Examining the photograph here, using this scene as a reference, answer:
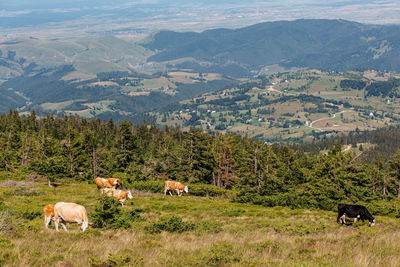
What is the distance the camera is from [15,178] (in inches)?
2256

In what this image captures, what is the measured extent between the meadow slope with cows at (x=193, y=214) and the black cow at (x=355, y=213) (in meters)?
0.10

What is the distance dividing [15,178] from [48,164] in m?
10.8

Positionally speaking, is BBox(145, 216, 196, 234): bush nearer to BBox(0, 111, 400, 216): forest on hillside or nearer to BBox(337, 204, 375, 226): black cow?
BBox(337, 204, 375, 226): black cow

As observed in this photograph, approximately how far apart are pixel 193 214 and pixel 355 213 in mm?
15117

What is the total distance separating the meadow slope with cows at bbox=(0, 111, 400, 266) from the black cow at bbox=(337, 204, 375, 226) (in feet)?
0.34

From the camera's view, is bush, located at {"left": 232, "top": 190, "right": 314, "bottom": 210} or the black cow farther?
bush, located at {"left": 232, "top": 190, "right": 314, "bottom": 210}

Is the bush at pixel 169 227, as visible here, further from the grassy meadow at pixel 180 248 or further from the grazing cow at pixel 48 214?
the grazing cow at pixel 48 214

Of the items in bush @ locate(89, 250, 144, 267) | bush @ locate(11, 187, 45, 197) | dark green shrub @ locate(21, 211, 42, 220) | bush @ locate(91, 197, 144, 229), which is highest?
bush @ locate(89, 250, 144, 267)

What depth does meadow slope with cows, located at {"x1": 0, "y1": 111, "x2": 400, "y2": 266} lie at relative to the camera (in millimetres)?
15055

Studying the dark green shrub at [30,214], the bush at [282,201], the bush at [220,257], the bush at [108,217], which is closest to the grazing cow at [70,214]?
the bush at [108,217]

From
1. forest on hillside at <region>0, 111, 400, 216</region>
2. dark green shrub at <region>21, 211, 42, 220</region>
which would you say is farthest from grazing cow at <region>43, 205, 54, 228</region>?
forest on hillside at <region>0, 111, 400, 216</region>

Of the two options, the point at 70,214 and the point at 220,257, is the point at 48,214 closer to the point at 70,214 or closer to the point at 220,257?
the point at 70,214

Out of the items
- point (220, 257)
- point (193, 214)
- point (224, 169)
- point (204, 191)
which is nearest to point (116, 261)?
point (220, 257)

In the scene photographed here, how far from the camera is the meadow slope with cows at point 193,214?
15055 mm
